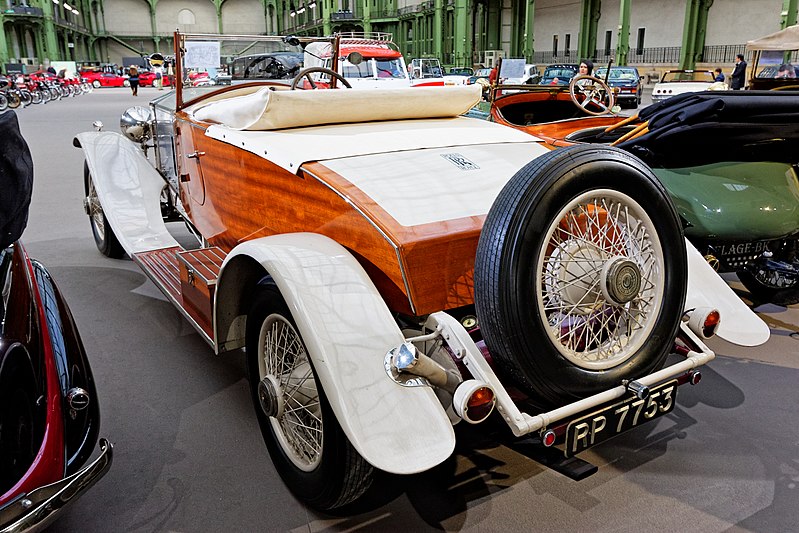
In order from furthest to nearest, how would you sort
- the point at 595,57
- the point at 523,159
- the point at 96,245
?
the point at 595,57 → the point at 96,245 → the point at 523,159

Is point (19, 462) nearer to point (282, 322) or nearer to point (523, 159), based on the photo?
point (282, 322)

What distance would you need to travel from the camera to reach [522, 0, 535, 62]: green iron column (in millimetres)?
29547

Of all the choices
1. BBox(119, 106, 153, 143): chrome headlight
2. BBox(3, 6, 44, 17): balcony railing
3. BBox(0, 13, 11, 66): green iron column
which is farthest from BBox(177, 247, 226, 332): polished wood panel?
BBox(3, 6, 44, 17): balcony railing

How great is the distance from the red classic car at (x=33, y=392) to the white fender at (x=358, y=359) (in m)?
0.72

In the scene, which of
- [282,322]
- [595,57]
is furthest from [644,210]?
[595,57]

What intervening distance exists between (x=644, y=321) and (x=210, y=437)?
1.77m

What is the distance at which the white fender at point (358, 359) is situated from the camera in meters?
1.70

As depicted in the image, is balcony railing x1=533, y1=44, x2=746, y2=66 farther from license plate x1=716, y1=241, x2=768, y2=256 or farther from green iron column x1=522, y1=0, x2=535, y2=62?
license plate x1=716, y1=241, x2=768, y2=256

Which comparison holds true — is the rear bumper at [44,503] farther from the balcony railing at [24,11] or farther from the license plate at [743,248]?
the balcony railing at [24,11]

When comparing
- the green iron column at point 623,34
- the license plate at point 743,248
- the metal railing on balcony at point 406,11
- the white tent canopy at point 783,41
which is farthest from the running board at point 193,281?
the metal railing on balcony at point 406,11

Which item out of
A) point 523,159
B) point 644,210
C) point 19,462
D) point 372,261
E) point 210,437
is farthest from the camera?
point 523,159

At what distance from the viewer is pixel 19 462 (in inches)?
66.9

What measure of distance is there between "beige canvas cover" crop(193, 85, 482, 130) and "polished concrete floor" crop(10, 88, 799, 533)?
4.15ft

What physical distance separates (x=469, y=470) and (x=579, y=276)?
35.4 inches
